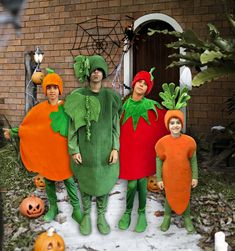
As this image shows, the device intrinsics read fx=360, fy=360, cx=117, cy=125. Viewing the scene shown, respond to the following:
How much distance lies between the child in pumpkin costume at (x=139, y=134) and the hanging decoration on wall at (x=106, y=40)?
10.4 ft

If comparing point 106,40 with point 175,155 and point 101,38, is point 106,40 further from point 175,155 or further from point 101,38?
point 175,155

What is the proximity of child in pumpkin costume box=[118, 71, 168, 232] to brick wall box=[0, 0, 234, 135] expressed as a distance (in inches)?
105

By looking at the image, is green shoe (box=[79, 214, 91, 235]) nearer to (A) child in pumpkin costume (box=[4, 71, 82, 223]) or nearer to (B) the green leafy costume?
(A) child in pumpkin costume (box=[4, 71, 82, 223])

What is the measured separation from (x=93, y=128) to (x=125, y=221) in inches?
33.0

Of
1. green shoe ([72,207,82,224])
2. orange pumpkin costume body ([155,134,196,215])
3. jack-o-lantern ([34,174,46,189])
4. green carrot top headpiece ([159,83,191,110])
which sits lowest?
green shoe ([72,207,82,224])

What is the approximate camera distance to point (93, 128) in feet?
8.50

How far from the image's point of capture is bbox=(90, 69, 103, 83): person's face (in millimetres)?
2545

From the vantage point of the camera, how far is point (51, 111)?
2.74 meters

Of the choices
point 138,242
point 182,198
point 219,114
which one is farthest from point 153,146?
point 219,114

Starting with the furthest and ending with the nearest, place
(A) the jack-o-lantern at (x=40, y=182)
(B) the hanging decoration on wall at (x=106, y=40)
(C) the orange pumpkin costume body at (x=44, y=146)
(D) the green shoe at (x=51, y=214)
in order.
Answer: (B) the hanging decoration on wall at (x=106, y=40) < (A) the jack-o-lantern at (x=40, y=182) < (D) the green shoe at (x=51, y=214) < (C) the orange pumpkin costume body at (x=44, y=146)

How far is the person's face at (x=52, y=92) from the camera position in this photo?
→ 2703 mm

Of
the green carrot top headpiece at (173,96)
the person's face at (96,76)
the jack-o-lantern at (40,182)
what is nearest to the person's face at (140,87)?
the green carrot top headpiece at (173,96)

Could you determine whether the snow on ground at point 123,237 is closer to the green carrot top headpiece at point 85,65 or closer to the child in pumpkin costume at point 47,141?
the child in pumpkin costume at point 47,141

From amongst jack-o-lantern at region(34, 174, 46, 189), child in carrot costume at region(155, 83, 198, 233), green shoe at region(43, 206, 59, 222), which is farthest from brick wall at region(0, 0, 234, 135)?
child in carrot costume at region(155, 83, 198, 233)
